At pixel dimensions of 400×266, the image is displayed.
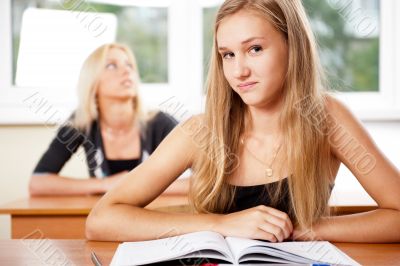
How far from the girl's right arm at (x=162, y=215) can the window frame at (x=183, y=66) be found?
2.31 m

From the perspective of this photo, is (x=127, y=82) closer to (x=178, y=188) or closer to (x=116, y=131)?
(x=116, y=131)

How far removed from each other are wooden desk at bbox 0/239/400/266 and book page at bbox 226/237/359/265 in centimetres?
5

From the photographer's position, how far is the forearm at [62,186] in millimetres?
2947

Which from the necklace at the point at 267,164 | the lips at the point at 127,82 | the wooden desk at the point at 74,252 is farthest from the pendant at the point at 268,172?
the lips at the point at 127,82

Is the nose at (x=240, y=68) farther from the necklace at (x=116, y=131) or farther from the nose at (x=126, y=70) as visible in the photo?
the nose at (x=126, y=70)

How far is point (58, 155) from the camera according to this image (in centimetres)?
330

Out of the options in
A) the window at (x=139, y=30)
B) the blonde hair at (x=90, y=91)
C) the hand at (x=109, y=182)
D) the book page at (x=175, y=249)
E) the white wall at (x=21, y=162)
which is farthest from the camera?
the window at (x=139, y=30)

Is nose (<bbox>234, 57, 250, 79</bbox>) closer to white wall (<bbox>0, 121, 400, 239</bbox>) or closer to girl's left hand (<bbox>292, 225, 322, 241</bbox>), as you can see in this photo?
girl's left hand (<bbox>292, 225, 322, 241</bbox>)

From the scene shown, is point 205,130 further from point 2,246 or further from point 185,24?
point 185,24

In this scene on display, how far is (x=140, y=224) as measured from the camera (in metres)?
1.49

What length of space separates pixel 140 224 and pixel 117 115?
1996 mm

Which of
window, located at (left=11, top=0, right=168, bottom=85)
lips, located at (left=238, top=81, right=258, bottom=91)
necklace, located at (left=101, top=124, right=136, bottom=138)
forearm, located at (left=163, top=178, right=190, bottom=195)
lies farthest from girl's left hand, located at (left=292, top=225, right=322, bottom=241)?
window, located at (left=11, top=0, right=168, bottom=85)

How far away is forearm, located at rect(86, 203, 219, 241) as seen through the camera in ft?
4.72

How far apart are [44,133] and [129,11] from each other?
966 mm
